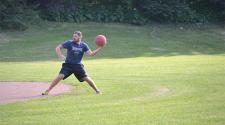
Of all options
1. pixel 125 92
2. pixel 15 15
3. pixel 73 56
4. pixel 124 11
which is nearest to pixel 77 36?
pixel 73 56

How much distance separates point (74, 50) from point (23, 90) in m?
2.19

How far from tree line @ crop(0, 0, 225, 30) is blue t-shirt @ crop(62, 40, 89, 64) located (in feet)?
93.7

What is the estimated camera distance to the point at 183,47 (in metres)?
42.0

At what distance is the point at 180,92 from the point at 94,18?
33.7m

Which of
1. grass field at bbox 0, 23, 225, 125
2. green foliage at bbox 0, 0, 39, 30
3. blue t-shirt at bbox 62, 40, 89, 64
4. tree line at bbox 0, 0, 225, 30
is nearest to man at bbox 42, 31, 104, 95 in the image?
blue t-shirt at bbox 62, 40, 89, 64

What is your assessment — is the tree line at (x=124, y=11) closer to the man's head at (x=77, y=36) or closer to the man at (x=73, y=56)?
the man at (x=73, y=56)

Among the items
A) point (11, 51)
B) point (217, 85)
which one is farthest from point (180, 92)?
point (11, 51)

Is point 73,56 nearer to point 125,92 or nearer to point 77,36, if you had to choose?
point 77,36

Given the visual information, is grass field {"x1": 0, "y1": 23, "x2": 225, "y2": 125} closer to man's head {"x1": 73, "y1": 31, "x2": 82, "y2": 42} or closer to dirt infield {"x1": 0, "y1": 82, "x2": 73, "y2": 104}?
dirt infield {"x1": 0, "y1": 82, "x2": 73, "y2": 104}

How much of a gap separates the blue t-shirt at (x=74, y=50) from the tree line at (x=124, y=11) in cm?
2855

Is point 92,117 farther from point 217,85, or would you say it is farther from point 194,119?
point 217,85

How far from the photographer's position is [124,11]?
50.8 m

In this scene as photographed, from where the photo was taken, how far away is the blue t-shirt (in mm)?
15977

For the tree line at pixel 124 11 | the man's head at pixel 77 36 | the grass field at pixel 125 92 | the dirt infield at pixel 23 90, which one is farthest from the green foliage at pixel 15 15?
the man's head at pixel 77 36
